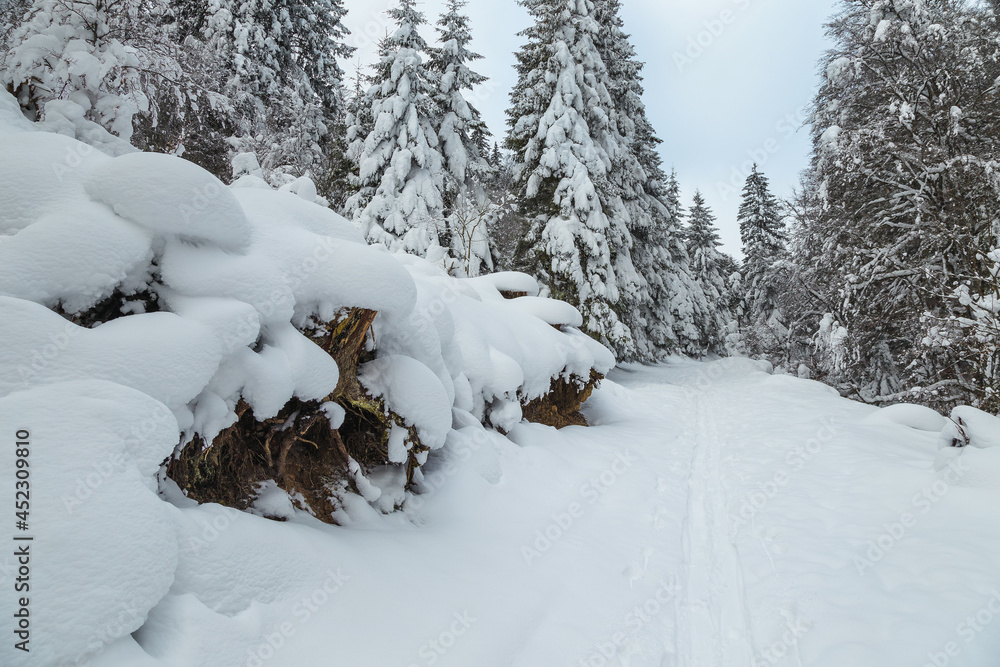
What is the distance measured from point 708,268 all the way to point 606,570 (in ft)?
104

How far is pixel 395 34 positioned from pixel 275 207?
13.1 meters

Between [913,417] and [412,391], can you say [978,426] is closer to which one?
[913,417]

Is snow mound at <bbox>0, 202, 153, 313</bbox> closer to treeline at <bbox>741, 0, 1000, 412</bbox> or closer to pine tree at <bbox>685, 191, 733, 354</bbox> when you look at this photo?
treeline at <bbox>741, 0, 1000, 412</bbox>

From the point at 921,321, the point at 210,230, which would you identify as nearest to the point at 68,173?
the point at 210,230

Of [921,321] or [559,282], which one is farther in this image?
[559,282]

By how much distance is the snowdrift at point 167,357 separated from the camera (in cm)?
157

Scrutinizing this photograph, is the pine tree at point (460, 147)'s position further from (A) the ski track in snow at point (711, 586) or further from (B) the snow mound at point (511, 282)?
(A) the ski track in snow at point (711, 586)

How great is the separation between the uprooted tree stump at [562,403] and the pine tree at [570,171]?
595cm

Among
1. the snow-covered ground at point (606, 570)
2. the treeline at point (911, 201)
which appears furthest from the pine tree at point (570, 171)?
the snow-covered ground at point (606, 570)

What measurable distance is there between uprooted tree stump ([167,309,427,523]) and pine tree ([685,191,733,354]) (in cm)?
2819

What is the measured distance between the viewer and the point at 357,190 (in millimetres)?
15312

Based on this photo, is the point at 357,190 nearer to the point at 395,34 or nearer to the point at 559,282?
the point at 395,34

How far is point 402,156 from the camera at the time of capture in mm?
13438

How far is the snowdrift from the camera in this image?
61.9 inches
